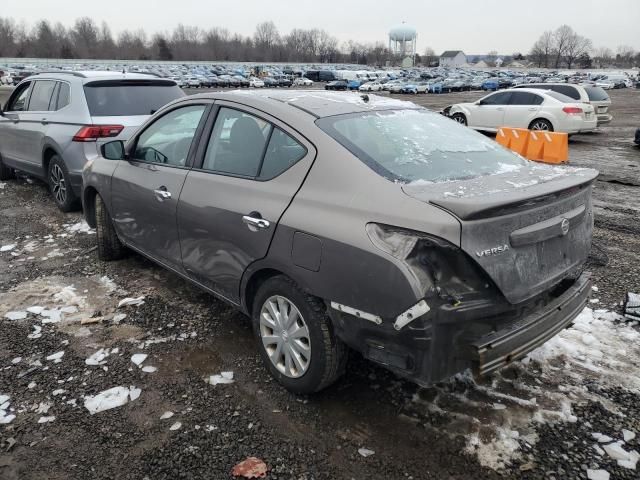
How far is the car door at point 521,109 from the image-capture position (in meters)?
14.9

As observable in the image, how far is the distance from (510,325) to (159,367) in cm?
228

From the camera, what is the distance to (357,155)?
284 cm

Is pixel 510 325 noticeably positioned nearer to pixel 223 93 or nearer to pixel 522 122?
pixel 223 93

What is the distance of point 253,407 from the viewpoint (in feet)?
10.1

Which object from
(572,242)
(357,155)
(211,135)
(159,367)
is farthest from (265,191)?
(572,242)

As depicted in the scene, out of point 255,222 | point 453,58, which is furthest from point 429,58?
point 255,222

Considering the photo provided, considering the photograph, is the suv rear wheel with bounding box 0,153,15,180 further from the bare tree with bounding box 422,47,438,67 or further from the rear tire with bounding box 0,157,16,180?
the bare tree with bounding box 422,47,438,67

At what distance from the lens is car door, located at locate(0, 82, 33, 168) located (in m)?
7.92

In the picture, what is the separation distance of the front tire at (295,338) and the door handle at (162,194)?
1.18 meters

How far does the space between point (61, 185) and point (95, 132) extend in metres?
1.13

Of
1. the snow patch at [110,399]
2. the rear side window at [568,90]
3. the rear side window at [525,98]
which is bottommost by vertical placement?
the snow patch at [110,399]

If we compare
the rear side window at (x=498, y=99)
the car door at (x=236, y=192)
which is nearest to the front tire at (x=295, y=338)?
the car door at (x=236, y=192)

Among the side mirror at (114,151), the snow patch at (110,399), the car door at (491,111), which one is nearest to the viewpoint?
the snow patch at (110,399)

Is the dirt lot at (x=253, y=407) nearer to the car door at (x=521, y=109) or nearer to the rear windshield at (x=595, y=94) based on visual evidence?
the car door at (x=521, y=109)
